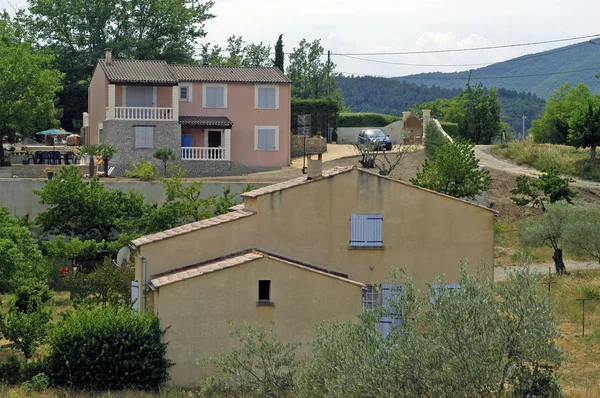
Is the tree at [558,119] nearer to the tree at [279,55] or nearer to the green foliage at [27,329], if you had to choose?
the tree at [279,55]

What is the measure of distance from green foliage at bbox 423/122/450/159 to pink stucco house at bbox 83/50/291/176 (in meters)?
8.36

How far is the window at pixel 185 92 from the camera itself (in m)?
59.4

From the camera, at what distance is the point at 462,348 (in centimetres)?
1484

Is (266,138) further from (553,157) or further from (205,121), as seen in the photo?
(553,157)

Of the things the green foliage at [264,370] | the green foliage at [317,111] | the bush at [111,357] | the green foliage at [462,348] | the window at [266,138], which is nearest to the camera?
the green foliage at [462,348]

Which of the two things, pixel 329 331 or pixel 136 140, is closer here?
pixel 329 331

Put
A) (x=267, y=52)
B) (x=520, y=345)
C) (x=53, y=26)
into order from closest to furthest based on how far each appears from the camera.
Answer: (x=520, y=345) → (x=53, y=26) → (x=267, y=52)

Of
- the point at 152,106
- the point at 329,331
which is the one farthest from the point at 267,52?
the point at 329,331

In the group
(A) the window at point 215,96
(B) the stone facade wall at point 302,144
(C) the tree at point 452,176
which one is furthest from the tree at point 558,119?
(C) the tree at point 452,176

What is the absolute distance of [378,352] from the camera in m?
15.4

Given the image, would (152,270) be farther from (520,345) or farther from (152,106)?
(152,106)

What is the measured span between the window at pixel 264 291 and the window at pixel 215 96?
3566 cm

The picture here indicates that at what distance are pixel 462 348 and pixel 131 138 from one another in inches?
1704

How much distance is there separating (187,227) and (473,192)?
18189 millimetres
